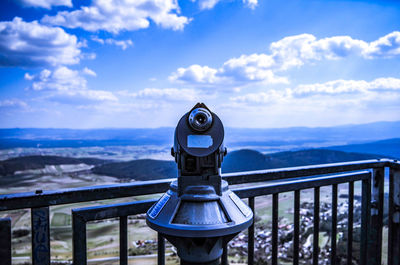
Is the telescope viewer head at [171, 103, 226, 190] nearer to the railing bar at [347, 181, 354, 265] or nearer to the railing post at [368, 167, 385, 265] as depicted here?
the railing bar at [347, 181, 354, 265]

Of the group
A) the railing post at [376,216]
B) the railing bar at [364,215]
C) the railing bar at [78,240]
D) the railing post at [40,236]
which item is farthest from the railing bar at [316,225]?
the railing post at [40,236]

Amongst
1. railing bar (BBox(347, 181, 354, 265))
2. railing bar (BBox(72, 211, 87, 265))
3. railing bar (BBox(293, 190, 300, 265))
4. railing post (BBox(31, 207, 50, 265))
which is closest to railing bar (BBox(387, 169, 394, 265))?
railing bar (BBox(347, 181, 354, 265))

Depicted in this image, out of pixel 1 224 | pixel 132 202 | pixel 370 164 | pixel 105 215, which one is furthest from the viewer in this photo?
pixel 370 164

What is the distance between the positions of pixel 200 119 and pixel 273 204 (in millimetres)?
1019

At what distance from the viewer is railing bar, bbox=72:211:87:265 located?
1474mm

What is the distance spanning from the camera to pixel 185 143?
1442 mm

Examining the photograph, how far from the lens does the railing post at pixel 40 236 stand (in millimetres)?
→ 1381

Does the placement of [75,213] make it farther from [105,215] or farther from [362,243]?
[362,243]

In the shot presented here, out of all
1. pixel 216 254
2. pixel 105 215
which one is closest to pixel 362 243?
pixel 216 254

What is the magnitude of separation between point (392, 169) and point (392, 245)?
0.75 m

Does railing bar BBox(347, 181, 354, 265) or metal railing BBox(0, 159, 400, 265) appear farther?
railing bar BBox(347, 181, 354, 265)

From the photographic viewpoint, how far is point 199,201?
1455 mm

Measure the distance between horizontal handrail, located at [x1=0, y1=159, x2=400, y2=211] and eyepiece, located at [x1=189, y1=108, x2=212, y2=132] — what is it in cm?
49

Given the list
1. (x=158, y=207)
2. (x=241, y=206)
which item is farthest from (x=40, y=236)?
(x=241, y=206)
